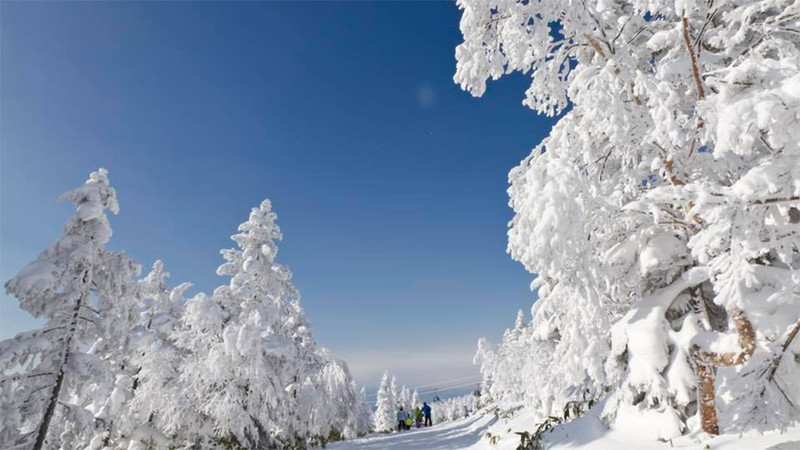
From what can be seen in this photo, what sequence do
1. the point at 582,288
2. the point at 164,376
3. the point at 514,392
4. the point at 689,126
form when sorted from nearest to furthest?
the point at 689,126 < the point at 582,288 < the point at 164,376 < the point at 514,392

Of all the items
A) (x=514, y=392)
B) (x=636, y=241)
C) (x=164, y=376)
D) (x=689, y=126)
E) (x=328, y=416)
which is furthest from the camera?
(x=514, y=392)

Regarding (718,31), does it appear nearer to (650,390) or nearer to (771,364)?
(771,364)

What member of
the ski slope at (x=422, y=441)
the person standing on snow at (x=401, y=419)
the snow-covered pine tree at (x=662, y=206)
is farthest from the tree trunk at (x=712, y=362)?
the person standing on snow at (x=401, y=419)

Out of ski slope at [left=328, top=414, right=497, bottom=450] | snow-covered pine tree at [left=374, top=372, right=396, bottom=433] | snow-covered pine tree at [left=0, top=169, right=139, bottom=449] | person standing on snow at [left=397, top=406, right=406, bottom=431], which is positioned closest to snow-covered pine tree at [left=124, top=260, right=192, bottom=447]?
snow-covered pine tree at [left=0, top=169, right=139, bottom=449]

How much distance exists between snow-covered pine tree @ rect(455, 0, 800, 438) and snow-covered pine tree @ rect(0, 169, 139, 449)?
1115 centimetres

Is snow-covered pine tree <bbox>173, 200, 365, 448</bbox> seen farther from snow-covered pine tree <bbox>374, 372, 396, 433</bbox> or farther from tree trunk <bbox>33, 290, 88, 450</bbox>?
snow-covered pine tree <bbox>374, 372, 396, 433</bbox>

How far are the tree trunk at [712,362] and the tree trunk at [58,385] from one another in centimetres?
1409

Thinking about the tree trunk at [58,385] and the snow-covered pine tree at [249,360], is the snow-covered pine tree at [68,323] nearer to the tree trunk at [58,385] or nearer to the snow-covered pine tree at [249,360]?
the tree trunk at [58,385]

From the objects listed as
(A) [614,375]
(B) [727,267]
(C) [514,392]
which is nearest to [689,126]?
(B) [727,267]

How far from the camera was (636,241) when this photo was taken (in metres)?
7.46

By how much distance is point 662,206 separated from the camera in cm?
705

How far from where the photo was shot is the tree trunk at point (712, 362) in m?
5.79

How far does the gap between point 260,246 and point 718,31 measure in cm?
1631

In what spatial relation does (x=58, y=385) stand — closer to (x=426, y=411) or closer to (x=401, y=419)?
(x=401, y=419)
